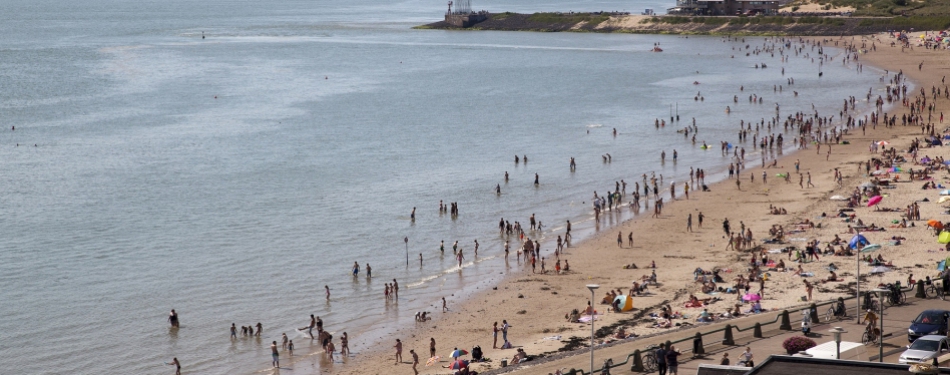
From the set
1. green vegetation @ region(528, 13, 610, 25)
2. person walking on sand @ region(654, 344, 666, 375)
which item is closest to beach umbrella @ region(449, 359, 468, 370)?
person walking on sand @ region(654, 344, 666, 375)

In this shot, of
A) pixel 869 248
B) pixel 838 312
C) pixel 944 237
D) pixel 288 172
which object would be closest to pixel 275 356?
pixel 838 312

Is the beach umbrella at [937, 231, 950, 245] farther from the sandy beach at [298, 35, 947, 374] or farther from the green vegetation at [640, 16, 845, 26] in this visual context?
the green vegetation at [640, 16, 845, 26]

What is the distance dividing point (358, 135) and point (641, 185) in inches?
1022

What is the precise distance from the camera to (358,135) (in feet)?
244

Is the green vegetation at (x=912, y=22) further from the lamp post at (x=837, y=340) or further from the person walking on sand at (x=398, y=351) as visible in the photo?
the lamp post at (x=837, y=340)

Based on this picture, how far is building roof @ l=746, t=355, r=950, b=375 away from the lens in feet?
51.1

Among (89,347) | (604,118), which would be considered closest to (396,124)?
(604,118)

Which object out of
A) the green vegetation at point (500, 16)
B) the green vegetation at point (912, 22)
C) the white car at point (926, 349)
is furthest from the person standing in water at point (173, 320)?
the green vegetation at point (500, 16)

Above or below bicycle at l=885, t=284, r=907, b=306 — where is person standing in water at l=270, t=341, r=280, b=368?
below

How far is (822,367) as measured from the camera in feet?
52.5

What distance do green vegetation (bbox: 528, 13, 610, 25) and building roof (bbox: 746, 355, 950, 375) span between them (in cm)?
15116

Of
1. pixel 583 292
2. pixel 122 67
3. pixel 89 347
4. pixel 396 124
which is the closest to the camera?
pixel 89 347

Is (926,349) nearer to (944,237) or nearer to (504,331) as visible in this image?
(504,331)

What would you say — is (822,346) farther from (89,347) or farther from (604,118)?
(604,118)
